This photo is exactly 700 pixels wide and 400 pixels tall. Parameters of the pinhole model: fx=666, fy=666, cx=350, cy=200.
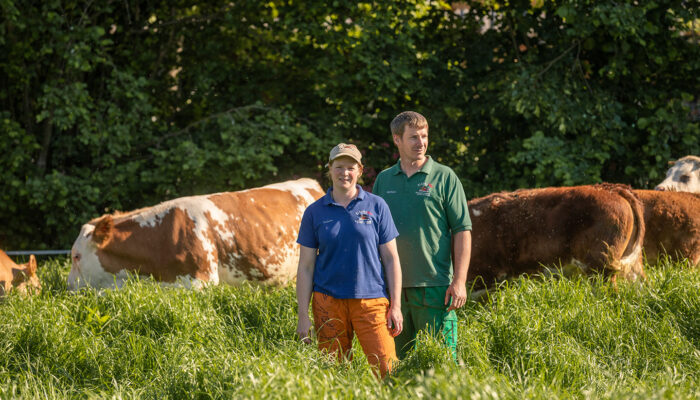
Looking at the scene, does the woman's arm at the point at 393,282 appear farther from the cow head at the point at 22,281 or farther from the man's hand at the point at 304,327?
the cow head at the point at 22,281

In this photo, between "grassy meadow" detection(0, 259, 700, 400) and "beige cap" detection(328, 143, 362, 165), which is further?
"beige cap" detection(328, 143, 362, 165)

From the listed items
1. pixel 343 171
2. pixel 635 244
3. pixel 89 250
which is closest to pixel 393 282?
pixel 343 171

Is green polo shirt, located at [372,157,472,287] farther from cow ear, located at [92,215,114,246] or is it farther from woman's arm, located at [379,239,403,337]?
cow ear, located at [92,215,114,246]

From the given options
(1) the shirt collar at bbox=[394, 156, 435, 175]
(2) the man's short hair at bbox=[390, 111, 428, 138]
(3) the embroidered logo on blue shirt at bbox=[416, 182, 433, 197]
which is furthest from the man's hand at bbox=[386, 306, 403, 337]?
(2) the man's short hair at bbox=[390, 111, 428, 138]

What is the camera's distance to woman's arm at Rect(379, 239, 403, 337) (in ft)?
12.0

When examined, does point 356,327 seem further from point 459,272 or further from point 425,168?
point 425,168

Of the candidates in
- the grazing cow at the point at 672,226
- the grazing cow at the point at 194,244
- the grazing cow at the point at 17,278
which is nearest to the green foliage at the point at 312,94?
the grazing cow at the point at 194,244

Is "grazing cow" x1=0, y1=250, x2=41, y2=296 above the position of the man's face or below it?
below

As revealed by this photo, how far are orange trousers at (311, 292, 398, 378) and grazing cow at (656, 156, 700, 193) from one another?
5.11 metres

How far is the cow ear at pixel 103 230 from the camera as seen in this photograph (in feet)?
20.5

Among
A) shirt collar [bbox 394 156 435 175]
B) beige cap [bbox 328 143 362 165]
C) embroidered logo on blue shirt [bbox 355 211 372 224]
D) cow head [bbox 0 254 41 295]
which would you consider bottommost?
cow head [bbox 0 254 41 295]

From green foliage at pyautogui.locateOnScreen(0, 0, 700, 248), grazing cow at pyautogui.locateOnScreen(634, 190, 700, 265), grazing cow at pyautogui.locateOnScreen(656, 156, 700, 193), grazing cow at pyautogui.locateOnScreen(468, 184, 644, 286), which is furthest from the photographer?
green foliage at pyautogui.locateOnScreen(0, 0, 700, 248)

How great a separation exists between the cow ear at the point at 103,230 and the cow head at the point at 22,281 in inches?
32.4

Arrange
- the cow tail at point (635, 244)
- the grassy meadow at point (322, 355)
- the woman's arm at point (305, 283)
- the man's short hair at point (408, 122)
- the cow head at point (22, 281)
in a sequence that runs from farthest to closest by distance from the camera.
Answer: the cow head at point (22, 281), the cow tail at point (635, 244), the man's short hair at point (408, 122), the woman's arm at point (305, 283), the grassy meadow at point (322, 355)
